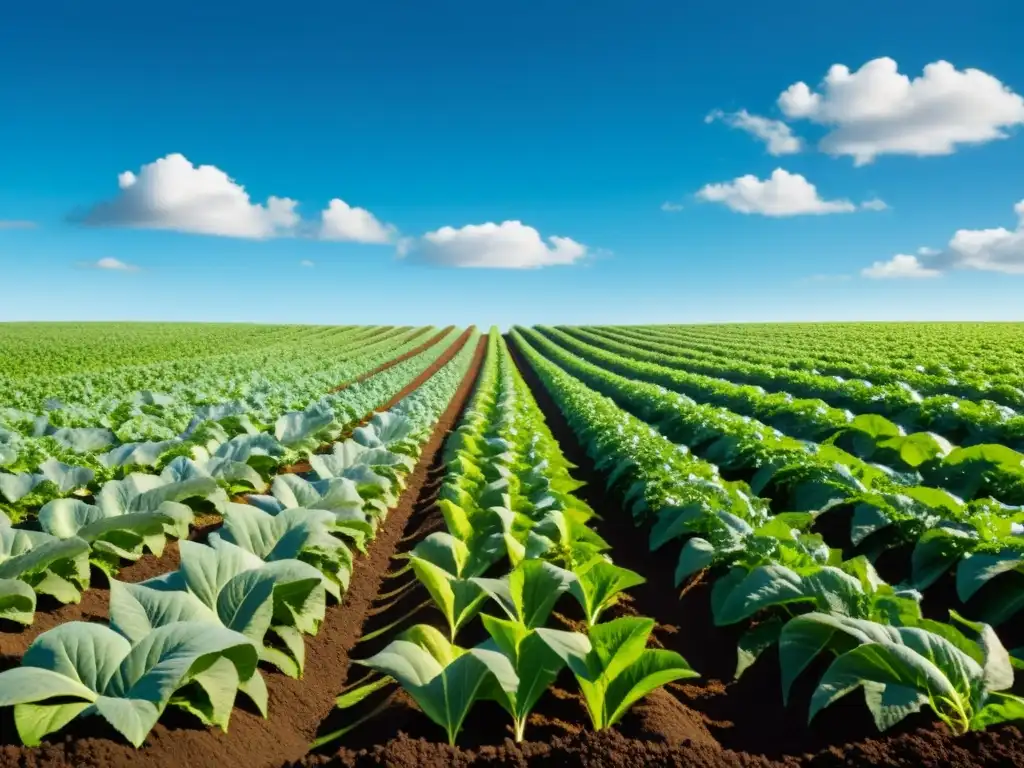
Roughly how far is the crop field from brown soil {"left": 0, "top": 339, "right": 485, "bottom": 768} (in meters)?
0.02

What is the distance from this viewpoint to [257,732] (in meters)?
3.29

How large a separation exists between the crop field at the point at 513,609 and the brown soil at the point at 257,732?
0.05 ft

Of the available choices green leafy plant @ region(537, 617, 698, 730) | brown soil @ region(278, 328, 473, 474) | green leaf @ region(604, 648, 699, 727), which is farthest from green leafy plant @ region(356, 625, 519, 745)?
brown soil @ region(278, 328, 473, 474)

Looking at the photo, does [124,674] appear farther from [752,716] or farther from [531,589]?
[752,716]

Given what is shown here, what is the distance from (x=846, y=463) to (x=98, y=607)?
6.51 metres

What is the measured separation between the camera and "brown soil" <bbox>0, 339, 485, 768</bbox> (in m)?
2.61

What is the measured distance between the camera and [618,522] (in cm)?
781

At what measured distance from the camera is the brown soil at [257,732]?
8.56ft

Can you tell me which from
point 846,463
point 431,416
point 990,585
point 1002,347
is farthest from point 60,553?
point 1002,347

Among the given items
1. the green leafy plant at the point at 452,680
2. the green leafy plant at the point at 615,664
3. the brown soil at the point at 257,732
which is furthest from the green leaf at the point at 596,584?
the brown soil at the point at 257,732

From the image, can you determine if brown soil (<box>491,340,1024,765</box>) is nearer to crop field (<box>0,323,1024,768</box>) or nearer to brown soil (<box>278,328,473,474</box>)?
crop field (<box>0,323,1024,768</box>)

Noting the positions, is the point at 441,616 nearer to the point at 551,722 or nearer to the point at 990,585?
the point at 551,722

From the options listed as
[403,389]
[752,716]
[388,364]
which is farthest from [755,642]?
[388,364]

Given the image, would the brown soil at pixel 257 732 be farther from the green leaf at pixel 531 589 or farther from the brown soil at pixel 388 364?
the brown soil at pixel 388 364
